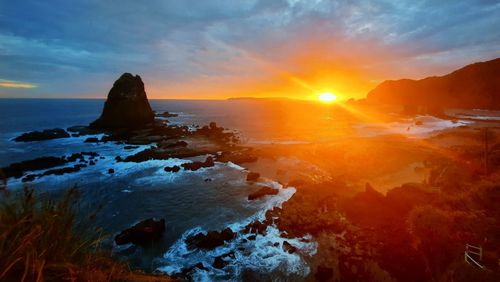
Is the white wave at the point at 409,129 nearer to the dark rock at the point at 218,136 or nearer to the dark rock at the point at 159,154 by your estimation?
the dark rock at the point at 218,136

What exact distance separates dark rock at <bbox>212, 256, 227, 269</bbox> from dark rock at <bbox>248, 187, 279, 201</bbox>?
10.3 m

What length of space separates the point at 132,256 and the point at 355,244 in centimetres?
1453

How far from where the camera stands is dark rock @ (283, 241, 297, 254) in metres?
17.3

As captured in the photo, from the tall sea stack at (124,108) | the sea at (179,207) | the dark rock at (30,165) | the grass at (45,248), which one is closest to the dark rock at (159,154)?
the sea at (179,207)

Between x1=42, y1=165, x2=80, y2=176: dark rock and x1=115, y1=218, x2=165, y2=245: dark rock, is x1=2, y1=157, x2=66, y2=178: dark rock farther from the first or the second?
x1=115, y1=218, x2=165, y2=245: dark rock

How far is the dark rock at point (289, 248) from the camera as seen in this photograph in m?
17.3

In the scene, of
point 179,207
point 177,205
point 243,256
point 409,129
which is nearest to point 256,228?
point 243,256

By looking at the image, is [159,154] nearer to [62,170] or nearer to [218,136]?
[62,170]

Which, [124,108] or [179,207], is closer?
[179,207]

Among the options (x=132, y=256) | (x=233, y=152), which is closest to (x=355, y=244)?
(x=132, y=256)

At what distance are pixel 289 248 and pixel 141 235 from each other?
1031 cm

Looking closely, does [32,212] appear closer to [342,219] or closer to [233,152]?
[342,219]

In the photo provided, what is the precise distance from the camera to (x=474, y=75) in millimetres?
147875

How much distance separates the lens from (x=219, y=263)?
16047mm
